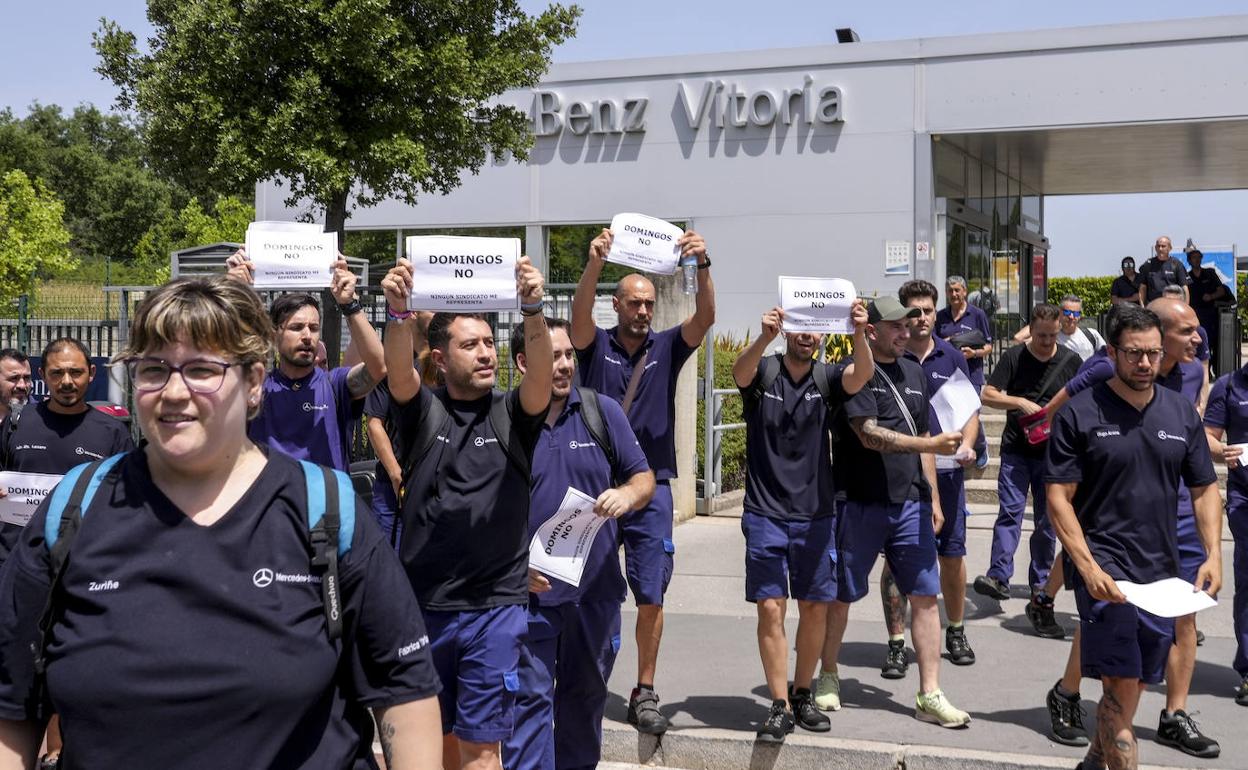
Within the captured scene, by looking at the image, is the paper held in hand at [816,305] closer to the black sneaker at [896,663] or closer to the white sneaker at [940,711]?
the white sneaker at [940,711]

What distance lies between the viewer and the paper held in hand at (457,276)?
15.9ft

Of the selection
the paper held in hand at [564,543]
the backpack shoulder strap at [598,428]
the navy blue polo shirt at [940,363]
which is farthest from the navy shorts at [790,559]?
the navy blue polo shirt at [940,363]

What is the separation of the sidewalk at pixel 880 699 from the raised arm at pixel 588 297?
6.65ft

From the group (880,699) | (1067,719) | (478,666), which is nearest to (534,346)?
(478,666)

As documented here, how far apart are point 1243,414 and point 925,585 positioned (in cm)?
204

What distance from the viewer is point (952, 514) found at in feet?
28.4

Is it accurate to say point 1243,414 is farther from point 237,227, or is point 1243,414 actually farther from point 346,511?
point 237,227

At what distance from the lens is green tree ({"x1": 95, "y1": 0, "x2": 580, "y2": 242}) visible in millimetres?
17781

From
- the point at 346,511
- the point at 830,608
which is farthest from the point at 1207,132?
the point at 346,511

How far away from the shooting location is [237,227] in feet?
129

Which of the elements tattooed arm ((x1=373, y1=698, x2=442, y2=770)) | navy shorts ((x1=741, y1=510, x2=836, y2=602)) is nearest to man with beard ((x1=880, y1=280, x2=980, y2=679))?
navy shorts ((x1=741, y1=510, x2=836, y2=602))

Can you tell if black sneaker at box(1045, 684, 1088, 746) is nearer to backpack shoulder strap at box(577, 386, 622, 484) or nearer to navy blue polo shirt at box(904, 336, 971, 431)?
navy blue polo shirt at box(904, 336, 971, 431)

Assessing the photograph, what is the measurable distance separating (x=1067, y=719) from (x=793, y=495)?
5.67ft

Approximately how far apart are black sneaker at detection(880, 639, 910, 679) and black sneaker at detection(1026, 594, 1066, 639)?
1.42m
